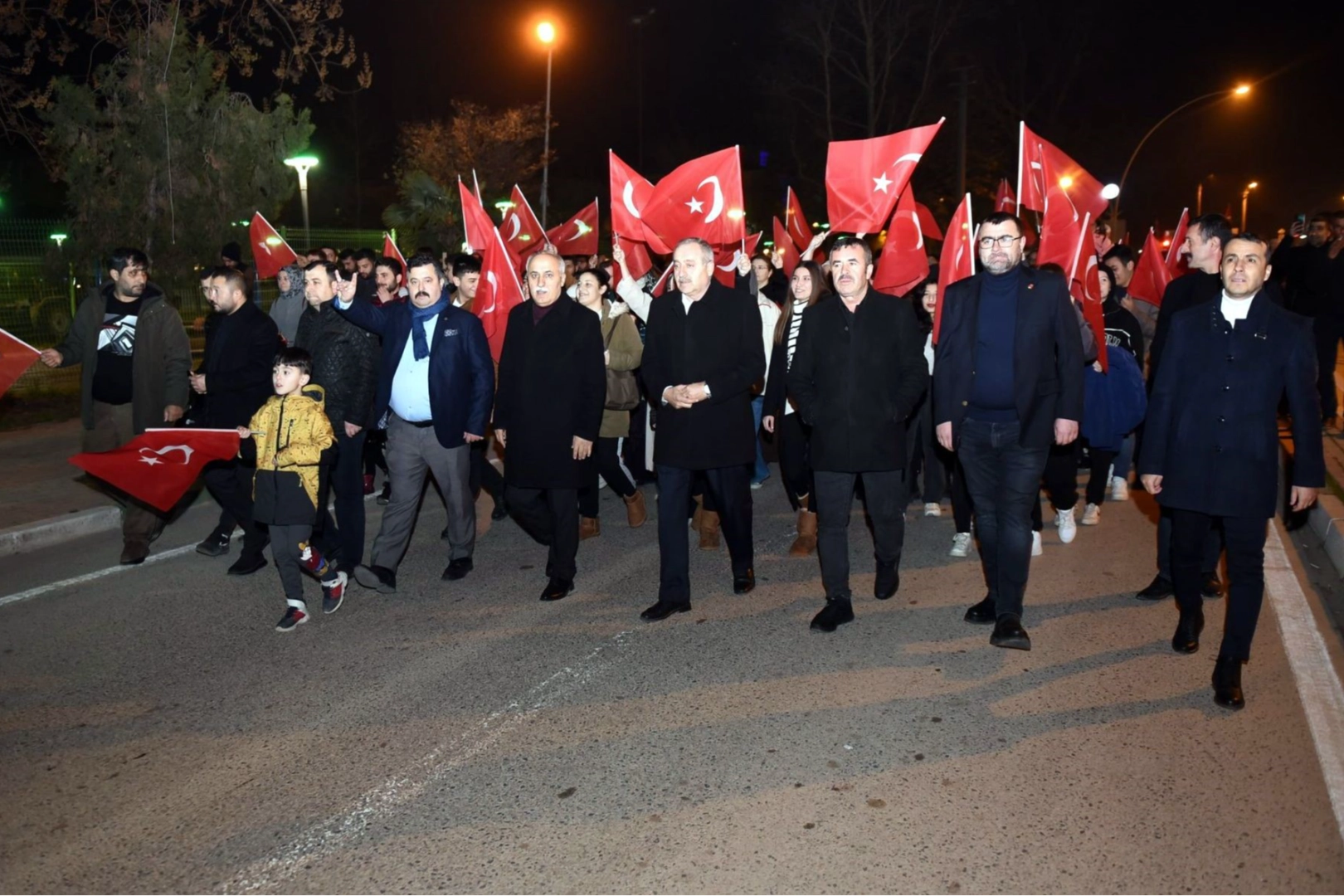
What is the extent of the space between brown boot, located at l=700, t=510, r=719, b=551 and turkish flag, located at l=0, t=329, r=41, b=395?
4.27 meters

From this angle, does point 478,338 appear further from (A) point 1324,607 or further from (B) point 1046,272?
(A) point 1324,607

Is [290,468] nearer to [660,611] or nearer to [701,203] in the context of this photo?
[660,611]

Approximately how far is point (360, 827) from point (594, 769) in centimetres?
89

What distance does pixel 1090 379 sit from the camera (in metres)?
8.03

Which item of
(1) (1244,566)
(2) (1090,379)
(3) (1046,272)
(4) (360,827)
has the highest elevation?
(3) (1046,272)

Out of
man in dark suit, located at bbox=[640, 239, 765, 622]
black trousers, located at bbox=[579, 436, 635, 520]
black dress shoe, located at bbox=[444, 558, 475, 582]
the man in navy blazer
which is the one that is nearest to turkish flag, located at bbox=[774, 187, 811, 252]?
black trousers, located at bbox=[579, 436, 635, 520]

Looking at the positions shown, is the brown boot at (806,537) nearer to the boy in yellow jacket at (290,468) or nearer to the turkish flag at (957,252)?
the turkish flag at (957,252)

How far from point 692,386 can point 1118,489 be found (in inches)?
187

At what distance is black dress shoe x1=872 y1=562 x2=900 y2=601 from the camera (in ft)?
21.3

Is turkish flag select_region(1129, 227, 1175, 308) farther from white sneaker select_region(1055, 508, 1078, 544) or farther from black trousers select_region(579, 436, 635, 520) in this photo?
black trousers select_region(579, 436, 635, 520)

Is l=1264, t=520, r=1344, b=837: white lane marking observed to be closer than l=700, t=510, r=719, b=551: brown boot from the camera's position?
Yes

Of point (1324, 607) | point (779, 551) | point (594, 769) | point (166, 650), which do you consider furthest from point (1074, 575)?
point (166, 650)

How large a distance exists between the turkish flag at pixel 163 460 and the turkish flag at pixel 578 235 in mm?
6477

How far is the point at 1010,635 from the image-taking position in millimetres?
5578
